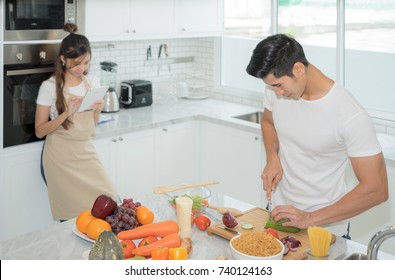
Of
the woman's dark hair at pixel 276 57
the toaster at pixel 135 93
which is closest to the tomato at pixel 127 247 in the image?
the woman's dark hair at pixel 276 57

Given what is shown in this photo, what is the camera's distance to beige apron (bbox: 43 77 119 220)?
351 cm

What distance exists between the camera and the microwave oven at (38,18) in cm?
336

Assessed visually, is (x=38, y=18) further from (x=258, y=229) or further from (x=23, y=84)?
(x=258, y=229)

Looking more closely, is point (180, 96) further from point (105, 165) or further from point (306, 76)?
point (306, 76)

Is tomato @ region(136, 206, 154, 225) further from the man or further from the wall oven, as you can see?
the wall oven

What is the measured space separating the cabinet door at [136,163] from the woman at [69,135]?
39cm

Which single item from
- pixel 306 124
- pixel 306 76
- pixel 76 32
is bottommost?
pixel 306 124

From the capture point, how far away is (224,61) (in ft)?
16.6

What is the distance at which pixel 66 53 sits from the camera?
3.35 m

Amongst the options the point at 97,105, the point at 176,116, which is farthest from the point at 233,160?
the point at 97,105

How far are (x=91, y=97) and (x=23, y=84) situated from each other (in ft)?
1.45

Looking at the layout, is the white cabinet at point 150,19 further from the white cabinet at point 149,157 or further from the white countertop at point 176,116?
the white cabinet at point 149,157

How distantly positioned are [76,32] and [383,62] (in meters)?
2.05

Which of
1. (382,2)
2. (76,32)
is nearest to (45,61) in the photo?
(76,32)
